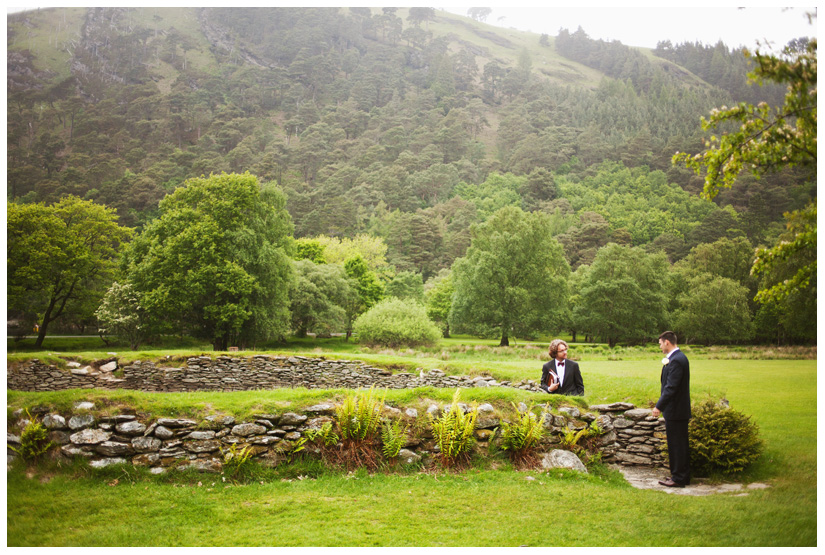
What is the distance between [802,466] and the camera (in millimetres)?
5738

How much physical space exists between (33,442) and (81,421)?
53cm

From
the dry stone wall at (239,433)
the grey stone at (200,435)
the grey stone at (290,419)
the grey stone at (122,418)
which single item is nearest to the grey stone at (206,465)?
the dry stone wall at (239,433)

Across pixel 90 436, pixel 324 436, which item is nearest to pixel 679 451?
pixel 324 436

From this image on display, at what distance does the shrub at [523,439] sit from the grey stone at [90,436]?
16.7 ft

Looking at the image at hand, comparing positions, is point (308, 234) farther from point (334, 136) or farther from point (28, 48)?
point (334, 136)

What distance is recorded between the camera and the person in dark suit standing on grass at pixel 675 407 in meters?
5.18

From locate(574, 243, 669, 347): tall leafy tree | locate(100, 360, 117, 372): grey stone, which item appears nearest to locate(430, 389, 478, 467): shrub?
locate(100, 360, 117, 372): grey stone

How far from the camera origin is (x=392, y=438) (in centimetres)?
562

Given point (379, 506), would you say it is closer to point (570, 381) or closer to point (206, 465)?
point (206, 465)

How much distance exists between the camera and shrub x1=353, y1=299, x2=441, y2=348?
21719 mm

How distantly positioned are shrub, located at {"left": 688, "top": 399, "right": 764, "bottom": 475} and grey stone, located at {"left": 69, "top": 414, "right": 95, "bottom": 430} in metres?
7.83

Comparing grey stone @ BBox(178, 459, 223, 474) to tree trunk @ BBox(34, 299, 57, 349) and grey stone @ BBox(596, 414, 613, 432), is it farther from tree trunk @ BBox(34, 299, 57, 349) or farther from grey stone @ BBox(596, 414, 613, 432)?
tree trunk @ BBox(34, 299, 57, 349)

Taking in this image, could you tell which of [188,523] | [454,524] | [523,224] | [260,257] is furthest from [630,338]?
[188,523]

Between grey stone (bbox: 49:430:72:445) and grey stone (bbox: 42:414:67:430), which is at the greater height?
grey stone (bbox: 42:414:67:430)
